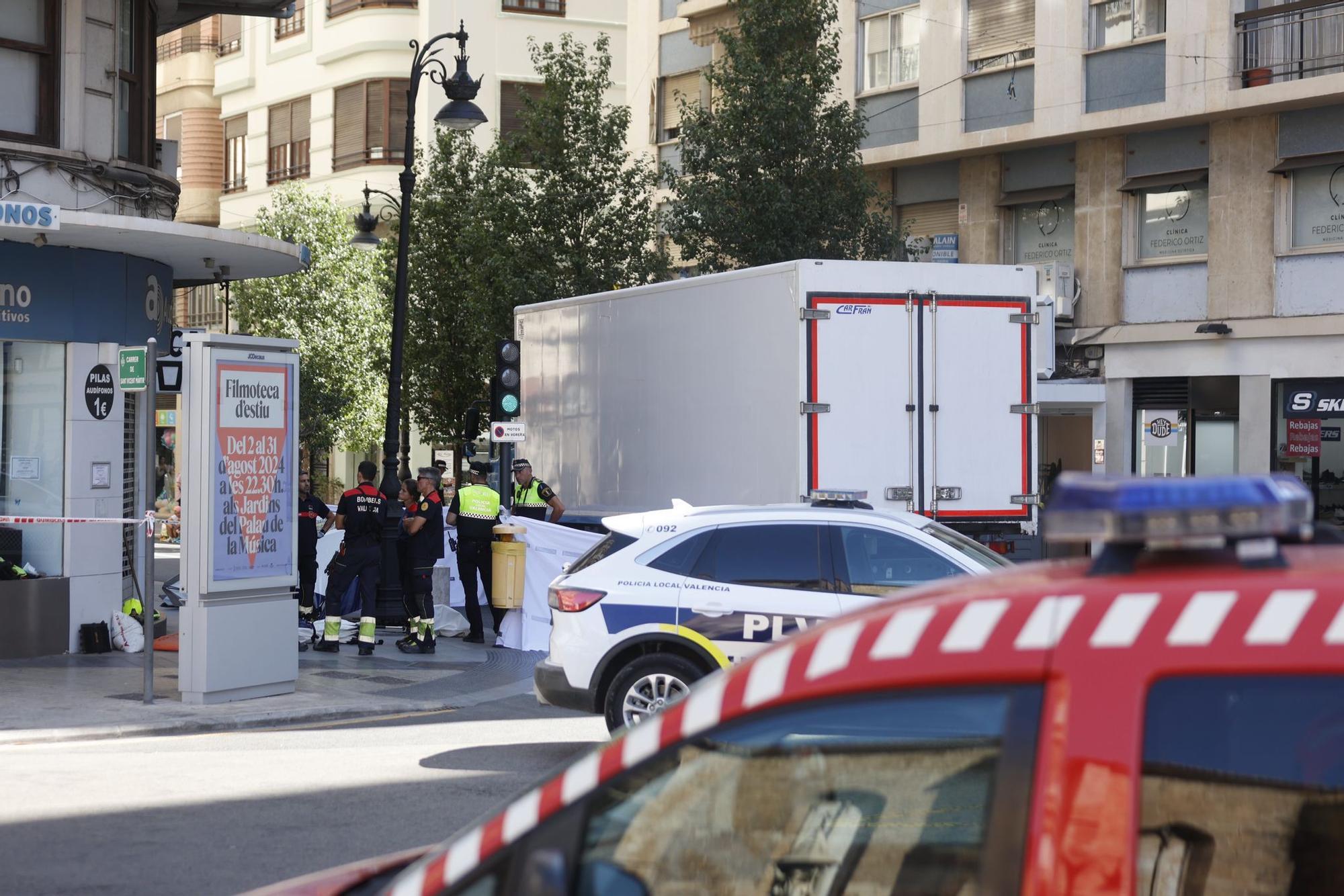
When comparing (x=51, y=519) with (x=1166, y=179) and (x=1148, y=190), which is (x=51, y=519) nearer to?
(x=1166, y=179)

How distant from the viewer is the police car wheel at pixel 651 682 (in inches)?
372

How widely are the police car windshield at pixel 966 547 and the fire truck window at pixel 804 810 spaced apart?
717 cm

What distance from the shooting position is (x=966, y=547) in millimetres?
9656

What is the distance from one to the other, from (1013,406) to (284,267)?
26.3ft

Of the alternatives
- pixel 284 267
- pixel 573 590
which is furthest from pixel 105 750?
pixel 284 267

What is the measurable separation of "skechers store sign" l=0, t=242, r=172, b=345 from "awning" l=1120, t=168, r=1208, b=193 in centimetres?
1608

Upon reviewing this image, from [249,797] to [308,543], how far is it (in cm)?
796

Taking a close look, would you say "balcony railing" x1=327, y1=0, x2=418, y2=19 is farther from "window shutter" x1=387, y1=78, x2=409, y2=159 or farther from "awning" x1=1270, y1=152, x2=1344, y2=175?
"awning" x1=1270, y1=152, x2=1344, y2=175

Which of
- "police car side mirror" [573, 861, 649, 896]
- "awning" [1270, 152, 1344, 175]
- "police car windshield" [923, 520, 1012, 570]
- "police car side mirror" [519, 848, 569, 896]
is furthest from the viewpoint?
"awning" [1270, 152, 1344, 175]

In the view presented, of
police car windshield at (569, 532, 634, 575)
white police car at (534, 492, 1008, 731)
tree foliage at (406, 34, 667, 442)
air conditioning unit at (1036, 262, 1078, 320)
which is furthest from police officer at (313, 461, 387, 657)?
air conditioning unit at (1036, 262, 1078, 320)

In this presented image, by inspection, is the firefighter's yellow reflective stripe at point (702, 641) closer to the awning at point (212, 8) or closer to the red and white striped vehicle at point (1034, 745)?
the red and white striped vehicle at point (1034, 745)

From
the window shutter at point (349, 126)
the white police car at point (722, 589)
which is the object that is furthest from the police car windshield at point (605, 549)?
the window shutter at point (349, 126)

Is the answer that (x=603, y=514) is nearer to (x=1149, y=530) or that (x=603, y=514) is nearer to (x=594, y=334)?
(x=594, y=334)

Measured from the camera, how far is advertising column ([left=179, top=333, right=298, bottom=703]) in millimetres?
12117
